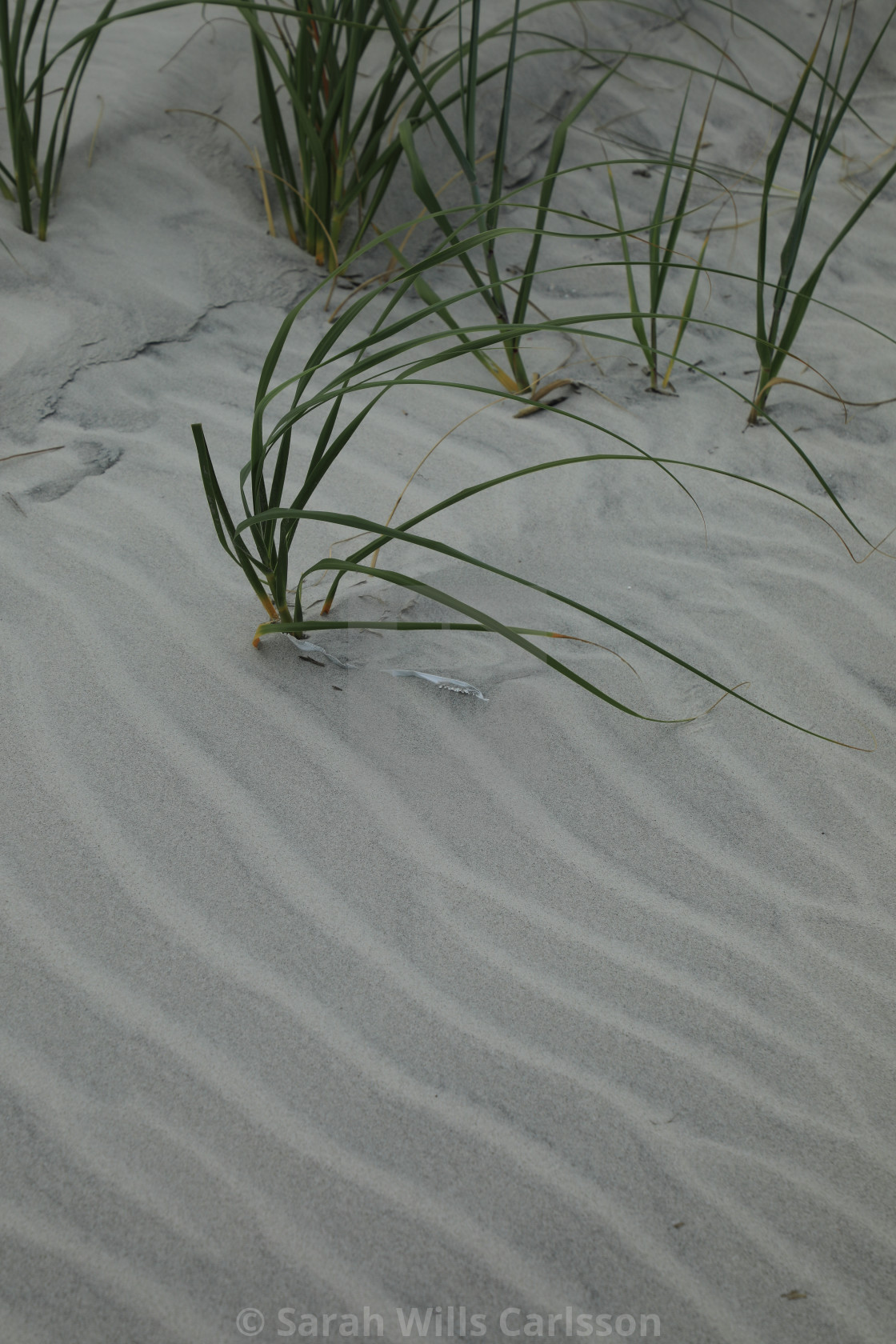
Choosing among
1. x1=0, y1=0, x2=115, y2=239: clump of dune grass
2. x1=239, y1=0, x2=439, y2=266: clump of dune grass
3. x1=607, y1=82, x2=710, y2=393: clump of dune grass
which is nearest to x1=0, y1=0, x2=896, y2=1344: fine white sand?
x1=607, y1=82, x2=710, y2=393: clump of dune grass

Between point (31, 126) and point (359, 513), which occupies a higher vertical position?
point (31, 126)

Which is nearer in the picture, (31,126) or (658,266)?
(658,266)

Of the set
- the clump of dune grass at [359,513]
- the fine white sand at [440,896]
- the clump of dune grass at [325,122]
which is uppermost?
the clump of dune grass at [325,122]

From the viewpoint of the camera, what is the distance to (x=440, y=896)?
1.20 meters

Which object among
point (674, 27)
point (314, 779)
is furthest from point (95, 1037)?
point (674, 27)

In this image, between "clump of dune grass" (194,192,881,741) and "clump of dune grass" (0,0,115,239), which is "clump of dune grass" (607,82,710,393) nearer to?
"clump of dune grass" (194,192,881,741)

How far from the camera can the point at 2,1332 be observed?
87 centimetres

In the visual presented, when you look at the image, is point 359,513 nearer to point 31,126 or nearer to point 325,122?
point 325,122

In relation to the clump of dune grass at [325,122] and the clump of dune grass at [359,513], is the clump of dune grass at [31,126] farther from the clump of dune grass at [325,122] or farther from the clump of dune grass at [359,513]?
the clump of dune grass at [359,513]

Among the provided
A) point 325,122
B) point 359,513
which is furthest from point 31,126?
point 359,513

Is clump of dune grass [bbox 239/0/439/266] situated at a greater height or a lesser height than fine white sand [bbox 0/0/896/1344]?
greater

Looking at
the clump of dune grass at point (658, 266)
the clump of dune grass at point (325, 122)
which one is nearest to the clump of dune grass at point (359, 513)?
the clump of dune grass at point (658, 266)

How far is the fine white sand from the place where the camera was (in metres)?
0.94

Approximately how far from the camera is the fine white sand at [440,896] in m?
0.94
